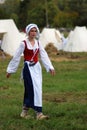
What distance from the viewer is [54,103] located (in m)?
9.89

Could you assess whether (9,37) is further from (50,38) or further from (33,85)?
(33,85)

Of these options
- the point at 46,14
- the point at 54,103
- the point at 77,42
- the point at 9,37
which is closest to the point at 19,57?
the point at 54,103

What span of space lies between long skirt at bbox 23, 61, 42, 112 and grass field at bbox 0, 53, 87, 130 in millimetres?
278

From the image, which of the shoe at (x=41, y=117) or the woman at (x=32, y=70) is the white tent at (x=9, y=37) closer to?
the woman at (x=32, y=70)

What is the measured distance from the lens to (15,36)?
27.4 metres

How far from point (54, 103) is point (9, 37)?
17556mm

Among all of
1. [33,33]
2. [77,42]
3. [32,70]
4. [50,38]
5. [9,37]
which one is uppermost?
[33,33]

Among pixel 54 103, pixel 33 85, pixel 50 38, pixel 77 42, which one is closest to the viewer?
pixel 33 85

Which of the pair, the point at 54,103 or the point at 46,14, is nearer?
the point at 54,103

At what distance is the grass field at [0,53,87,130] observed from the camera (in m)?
7.63

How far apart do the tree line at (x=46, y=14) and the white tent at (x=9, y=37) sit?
49.0 metres

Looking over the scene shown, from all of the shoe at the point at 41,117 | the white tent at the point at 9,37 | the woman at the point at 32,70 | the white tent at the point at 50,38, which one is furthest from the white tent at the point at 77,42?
the shoe at the point at 41,117

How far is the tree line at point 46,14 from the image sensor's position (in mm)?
79500

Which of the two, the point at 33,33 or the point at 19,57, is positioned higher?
the point at 33,33
